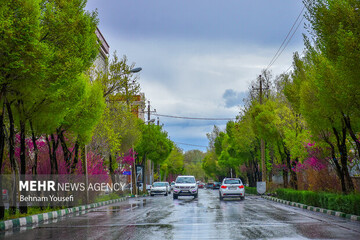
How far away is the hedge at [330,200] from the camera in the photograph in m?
A: 16.2

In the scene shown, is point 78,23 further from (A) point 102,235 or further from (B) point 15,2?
(A) point 102,235

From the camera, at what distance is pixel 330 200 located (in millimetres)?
19062

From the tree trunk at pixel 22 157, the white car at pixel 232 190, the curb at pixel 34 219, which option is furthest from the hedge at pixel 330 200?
the tree trunk at pixel 22 157

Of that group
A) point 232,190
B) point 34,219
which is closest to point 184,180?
point 232,190

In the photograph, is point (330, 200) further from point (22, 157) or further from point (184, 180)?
point (184, 180)

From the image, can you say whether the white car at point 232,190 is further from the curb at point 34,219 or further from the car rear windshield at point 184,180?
the curb at point 34,219

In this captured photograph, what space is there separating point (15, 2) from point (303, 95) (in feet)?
40.3

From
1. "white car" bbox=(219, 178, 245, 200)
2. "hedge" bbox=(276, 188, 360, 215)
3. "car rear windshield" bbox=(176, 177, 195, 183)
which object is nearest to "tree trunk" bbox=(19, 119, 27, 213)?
"hedge" bbox=(276, 188, 360, 215)

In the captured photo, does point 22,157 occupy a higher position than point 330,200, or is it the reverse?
point 22,157

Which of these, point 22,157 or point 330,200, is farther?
point 330,200

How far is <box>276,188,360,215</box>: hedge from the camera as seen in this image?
16.2m

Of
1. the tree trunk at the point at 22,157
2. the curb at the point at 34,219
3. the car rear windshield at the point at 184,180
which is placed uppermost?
the tree trunk at the point at 22,157

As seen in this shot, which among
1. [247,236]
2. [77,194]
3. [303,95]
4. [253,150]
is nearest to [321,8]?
[303,95]

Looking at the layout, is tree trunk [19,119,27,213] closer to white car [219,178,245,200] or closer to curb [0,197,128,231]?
curb [0,197,128,231]
